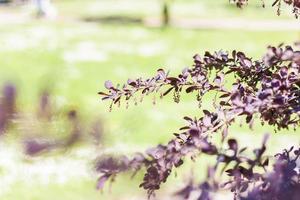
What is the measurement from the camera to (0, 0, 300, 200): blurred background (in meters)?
1.59

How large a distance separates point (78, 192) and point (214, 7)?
19047 millimetres

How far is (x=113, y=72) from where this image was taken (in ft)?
36.8

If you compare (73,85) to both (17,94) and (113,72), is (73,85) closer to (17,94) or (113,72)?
(113,72)

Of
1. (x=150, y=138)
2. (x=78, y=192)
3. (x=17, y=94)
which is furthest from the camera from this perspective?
(x=150, y=138)

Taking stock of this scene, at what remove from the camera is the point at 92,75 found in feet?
35.7

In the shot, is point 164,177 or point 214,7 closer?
point 164,177

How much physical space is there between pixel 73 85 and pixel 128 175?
8.47m

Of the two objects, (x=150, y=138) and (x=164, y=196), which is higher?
(x=164, y=196)

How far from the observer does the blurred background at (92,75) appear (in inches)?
62.6

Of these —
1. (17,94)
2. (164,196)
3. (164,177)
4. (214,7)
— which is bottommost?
(214,7)

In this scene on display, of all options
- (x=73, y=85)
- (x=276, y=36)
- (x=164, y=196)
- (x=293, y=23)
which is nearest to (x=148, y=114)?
(x=73, y=85)

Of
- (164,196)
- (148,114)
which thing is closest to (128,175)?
(164,196)

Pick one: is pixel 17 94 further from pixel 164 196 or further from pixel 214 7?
pixel 214 7

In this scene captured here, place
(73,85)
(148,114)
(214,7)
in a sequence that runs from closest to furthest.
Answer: (148,114), (73,85), (214,7)
